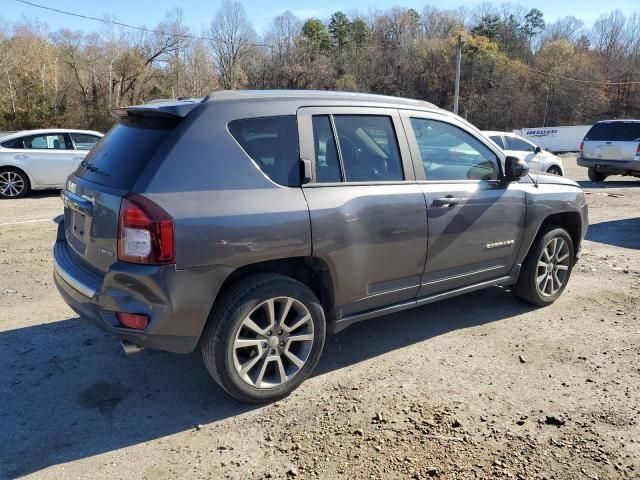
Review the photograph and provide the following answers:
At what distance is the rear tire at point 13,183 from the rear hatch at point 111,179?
30.6 ft

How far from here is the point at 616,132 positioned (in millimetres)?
15375

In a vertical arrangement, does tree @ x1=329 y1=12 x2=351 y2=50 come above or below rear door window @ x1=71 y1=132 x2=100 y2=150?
above

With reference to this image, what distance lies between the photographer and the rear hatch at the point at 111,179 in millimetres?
3043

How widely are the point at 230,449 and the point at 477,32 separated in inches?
3512

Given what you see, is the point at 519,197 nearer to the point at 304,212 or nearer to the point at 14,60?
the point at 304,212

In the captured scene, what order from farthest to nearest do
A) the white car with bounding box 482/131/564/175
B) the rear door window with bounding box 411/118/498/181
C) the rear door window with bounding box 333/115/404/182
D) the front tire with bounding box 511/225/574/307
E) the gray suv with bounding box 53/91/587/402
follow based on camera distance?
the white car with bounding box 482/131/564/175 → the front tire with bounding box 511/225/574/307 → the rear door window with bounding box 411/118/498/181 → the rear door window with bounding box 333/115/404/182 → the gray suv with bounding box 53/91/587/402

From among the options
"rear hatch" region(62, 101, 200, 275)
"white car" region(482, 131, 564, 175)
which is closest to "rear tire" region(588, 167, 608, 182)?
"white car" region(482, 131, 564, 175)

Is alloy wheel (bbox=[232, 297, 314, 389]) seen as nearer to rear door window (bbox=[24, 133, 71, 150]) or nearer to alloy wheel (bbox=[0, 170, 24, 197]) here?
alloy wheel (bbox=[0, 170, 24, 197])

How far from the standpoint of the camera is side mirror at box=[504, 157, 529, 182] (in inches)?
176

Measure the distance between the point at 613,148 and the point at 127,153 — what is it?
15392 mm

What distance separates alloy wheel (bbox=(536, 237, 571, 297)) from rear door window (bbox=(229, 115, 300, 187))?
111 inches

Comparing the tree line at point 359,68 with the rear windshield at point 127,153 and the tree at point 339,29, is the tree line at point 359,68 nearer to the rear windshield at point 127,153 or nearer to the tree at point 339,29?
the tree at point 339,29

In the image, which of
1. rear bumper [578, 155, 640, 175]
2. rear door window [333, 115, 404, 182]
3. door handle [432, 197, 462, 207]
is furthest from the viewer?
rear bumper [578, 155, 640, 175]

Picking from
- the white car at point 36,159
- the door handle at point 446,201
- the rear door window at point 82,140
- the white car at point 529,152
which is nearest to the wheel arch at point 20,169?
the white car at point 36,159
